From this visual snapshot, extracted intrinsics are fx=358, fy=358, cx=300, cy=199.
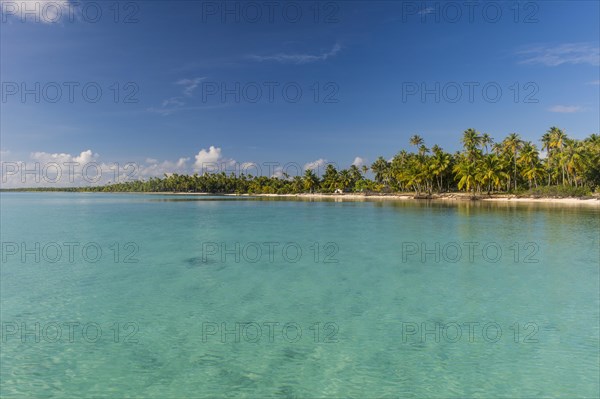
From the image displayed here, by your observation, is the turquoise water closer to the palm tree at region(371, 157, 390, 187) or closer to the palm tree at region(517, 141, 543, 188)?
Answer: the palm tree at region(517, 141, 543, 188)

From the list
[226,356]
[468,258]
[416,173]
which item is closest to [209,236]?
[468,258]

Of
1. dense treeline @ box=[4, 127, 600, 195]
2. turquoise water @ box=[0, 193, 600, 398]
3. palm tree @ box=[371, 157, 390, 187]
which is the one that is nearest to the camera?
turquoise water @ box=[0, 193, 600, 398]

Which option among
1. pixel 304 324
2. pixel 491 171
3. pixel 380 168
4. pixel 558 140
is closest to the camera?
pixel 304 324

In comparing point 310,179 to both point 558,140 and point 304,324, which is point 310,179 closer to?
point 558,140

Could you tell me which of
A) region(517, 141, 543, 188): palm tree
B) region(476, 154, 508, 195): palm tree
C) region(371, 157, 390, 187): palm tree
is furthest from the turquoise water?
region(371, 157, 390, 187): palm tree

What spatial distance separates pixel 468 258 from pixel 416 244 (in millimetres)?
6540

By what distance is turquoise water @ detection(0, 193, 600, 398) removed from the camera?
30.9 ft

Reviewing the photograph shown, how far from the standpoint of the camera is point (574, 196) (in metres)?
90.8

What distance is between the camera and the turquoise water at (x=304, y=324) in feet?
30.9

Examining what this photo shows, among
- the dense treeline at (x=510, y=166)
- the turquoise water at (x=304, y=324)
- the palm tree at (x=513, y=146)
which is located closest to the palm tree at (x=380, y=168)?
the dense treeline at (x=510, y=166)

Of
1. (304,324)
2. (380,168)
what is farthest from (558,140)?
(304,324)


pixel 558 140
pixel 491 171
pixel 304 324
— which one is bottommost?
pixel 304 324

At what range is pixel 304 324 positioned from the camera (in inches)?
535

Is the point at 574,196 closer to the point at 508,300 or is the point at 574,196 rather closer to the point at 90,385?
the point at 508,300
